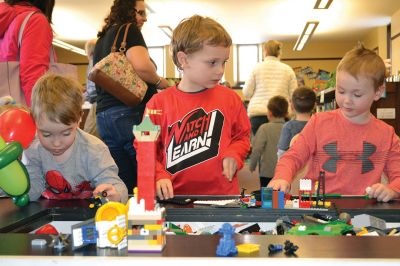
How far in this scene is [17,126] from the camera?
148 cm

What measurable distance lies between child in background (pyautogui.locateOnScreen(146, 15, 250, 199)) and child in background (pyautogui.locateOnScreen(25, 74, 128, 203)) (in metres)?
0.36

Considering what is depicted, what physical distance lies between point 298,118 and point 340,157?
7.25 ft

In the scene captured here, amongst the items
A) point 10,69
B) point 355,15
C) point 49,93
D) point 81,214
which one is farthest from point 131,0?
point 355,15

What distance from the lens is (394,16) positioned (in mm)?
11086

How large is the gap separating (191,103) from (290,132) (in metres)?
2.02

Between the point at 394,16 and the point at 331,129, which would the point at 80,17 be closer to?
the point at 394,16

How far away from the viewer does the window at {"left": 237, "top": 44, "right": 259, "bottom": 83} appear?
15016 mm

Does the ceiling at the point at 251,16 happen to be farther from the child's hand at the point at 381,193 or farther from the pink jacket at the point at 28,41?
the child's hand at the point at 381,193

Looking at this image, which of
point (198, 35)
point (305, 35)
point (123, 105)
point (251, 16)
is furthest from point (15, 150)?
point (305, 35)

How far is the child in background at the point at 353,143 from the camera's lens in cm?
198

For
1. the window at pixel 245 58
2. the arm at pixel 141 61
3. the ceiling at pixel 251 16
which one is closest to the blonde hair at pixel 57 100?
the arm at pixel 141 61

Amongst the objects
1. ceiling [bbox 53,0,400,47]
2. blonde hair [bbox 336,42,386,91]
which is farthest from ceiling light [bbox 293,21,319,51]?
blonde hair [bbox 336,42,386,91]

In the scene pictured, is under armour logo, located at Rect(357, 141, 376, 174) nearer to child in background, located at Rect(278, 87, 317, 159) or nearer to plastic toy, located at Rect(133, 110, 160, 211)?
plastic toy, located at Rect(133, 110, 160, 211)

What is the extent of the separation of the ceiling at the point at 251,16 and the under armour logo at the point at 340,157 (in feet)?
26.0
